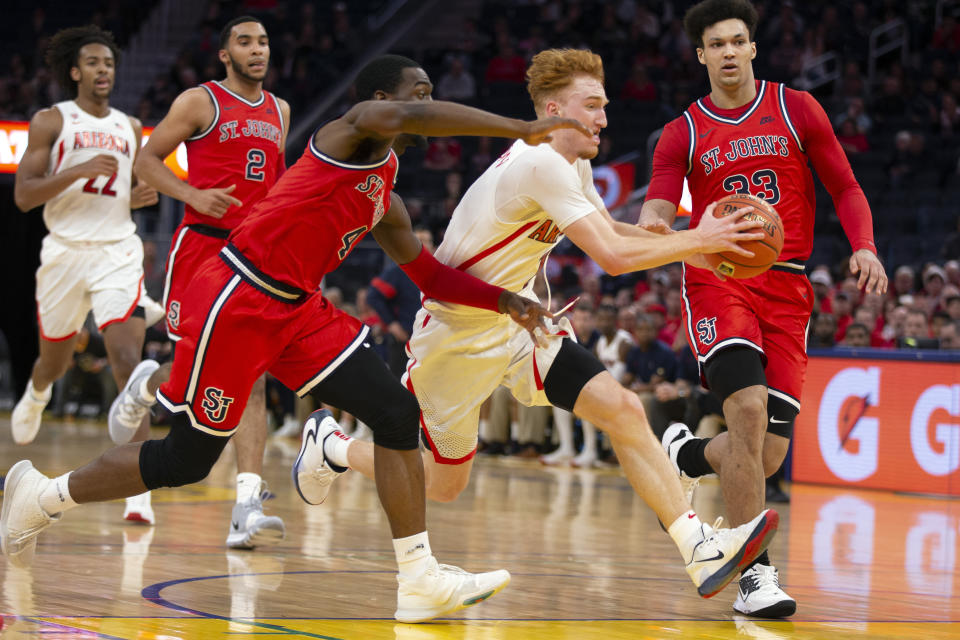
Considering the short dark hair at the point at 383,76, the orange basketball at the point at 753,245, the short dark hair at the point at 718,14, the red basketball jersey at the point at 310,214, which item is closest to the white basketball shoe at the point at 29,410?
the red basketball jersey at the point at 310,214

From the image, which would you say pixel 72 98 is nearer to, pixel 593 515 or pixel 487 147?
pixel 593 515

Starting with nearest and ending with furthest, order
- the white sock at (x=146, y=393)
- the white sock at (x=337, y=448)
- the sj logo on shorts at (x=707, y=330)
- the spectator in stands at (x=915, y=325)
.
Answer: the sj logo on shorts at (x=707, y=330), the white sock at (x=337, y=448), the white sock at (x=146, y=393), the spectator in stands at (x=915, y=325)

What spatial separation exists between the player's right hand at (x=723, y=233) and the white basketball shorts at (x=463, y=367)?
0.84 meters

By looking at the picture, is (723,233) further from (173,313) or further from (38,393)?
(38,393)

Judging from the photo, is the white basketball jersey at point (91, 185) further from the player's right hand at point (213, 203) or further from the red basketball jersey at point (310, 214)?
the red basketball jersey at point (310, 214)

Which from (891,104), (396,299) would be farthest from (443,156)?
(396,299)

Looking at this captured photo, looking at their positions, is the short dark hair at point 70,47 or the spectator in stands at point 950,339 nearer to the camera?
the short dark hair at point 70,47

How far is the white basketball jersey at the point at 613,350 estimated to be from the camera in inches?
496

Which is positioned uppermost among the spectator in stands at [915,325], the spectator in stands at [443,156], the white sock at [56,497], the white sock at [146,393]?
the spectator in stands at [443,156]

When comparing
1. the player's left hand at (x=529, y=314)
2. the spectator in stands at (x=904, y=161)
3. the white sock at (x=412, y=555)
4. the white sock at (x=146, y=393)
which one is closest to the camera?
the white sock at (x=412, y=555)

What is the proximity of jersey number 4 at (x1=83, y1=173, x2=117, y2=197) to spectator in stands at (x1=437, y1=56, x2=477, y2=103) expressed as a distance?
13142 mm

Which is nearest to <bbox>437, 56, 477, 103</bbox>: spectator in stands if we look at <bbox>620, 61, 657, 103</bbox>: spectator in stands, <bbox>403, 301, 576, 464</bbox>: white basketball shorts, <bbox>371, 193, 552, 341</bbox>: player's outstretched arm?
<bbox>620, 61, 657, 103</bbox>: spectator in stands

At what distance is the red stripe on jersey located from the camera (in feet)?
16.2

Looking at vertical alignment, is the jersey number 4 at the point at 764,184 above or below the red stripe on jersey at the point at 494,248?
above
